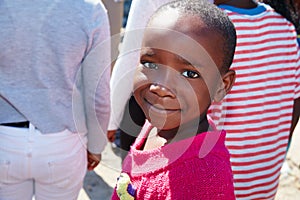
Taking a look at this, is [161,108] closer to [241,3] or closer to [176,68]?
[176,68]

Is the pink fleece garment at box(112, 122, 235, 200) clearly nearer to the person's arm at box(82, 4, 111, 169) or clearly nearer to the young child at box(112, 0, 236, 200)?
the young child at box(112, 0, 236, 200)

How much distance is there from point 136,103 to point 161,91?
2.06ft

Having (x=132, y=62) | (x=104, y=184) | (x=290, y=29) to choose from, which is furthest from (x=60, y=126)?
(x=104, y=184)

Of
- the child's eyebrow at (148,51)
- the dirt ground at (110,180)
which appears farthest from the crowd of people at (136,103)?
the dirt ground at (110,180)

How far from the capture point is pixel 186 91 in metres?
1.22

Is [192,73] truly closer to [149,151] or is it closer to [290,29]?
[149,151]

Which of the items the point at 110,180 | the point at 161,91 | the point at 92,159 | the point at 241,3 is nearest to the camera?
the point at 161,91

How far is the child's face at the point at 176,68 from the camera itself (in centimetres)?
120

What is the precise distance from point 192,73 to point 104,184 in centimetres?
236

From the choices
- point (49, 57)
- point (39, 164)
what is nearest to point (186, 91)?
point (49, 57)

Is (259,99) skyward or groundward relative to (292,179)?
skyward

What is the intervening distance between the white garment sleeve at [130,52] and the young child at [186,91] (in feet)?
1.49

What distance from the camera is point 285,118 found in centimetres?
191

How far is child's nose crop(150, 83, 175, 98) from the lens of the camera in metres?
1.20
